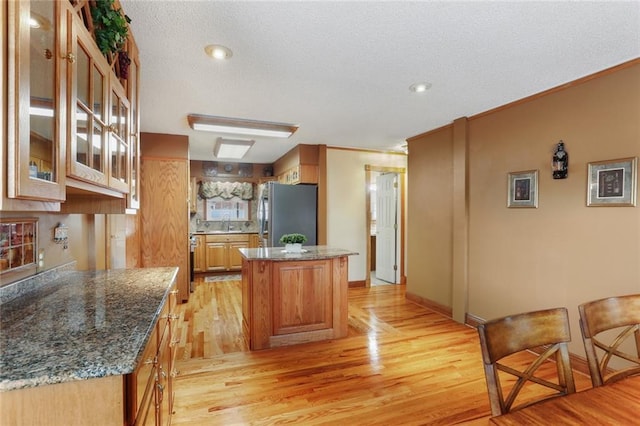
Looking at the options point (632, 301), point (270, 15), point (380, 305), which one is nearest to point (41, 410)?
point (270, 15)

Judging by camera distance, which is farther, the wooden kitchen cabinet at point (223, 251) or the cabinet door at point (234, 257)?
the cabinet door at point (234, 257)

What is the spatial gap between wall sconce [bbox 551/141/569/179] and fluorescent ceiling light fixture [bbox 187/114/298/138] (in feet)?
8.79

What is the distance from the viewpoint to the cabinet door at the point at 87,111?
1076 mm

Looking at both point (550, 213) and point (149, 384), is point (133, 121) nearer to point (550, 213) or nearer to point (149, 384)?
point (149, 384)

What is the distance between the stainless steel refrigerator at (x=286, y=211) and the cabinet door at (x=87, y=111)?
3143 mm

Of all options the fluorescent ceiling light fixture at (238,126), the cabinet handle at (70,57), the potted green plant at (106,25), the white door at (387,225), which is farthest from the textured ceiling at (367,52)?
the white door at (387,225)

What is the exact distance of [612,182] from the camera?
89.0 inches

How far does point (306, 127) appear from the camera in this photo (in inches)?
153

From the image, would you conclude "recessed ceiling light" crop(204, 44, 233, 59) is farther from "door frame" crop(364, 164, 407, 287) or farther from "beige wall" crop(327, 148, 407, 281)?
"door frame" crop(364, 164, 407, 287)

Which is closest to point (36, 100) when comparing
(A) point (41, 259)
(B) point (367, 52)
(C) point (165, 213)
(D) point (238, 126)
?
(A) point (41, 259)

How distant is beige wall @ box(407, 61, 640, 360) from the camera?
2.23m

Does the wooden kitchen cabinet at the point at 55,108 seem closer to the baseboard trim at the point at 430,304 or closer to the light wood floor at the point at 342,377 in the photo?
the light wood floor at the point at 342,377

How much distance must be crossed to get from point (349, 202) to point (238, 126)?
2.18 metres

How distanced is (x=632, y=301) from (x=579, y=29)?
60.8 inches
